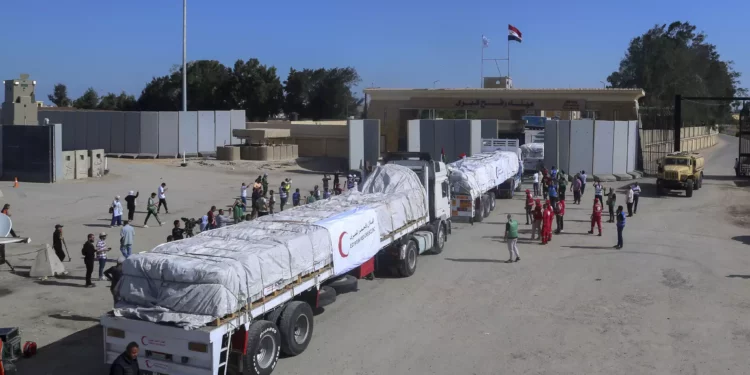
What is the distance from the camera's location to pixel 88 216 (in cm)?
2842

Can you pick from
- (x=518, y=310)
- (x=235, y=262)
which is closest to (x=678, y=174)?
(x=518, y=310)

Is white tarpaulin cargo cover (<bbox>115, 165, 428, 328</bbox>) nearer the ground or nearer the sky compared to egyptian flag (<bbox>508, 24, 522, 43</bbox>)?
A: nearer the ground

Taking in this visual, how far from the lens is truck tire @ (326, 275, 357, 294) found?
1466 centimetres

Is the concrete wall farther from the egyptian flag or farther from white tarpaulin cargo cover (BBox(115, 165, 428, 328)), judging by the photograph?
white tarpaulin cargo cover (BBox(115, 165, 428, 328))

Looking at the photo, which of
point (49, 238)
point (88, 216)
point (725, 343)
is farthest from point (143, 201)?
point (725, 343)

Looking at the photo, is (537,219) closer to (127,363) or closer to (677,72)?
(127,363)

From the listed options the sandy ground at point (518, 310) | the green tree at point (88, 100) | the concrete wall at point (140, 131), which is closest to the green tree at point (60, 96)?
the green tree at point (88, 100)

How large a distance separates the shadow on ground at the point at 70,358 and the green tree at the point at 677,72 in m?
78.0

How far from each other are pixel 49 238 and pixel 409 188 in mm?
12621

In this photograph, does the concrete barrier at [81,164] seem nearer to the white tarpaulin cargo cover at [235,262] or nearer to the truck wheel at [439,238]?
the truck wheel at [439,238]

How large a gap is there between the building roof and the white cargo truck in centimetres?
3768

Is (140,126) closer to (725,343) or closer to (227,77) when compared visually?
(227,77)

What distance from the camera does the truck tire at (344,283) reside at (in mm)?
14656

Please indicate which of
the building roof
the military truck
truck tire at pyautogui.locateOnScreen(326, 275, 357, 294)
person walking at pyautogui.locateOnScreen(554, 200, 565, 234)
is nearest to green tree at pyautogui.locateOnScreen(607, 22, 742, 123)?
the building roof
